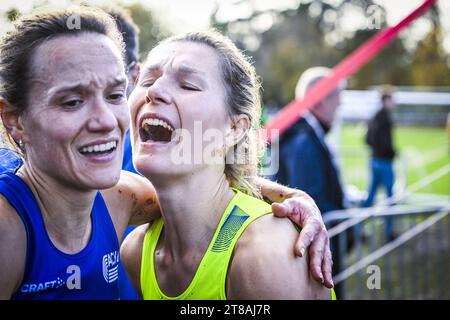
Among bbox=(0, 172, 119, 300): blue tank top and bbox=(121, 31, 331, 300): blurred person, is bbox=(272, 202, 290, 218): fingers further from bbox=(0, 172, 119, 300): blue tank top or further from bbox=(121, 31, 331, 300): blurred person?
bbox=(0, 172, 119, 300): blue tank top

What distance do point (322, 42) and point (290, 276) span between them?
3816cm

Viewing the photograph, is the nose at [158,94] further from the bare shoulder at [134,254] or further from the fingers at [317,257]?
the fingers at [317,257]

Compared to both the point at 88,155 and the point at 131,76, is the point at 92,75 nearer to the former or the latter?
the point at 88,155

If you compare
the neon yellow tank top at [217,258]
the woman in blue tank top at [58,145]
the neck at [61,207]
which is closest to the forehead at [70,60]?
the woman in blue tank top at [58,145]

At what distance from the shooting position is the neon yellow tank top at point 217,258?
170 cm

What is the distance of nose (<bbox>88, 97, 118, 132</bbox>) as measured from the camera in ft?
5.27

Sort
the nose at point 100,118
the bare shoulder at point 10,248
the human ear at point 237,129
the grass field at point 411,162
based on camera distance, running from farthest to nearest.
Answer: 1. the grass field at point 411,162
2. the human ear at point 237,129
3. the nose at point 100,118
4. the bare shoulder at point 10,248

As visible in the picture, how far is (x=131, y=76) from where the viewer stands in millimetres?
2789

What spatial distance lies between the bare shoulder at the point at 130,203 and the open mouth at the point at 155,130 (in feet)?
0.92

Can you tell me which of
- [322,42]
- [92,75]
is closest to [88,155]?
[92,75]

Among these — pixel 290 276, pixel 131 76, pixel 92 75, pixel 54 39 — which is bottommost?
pixel 290 276

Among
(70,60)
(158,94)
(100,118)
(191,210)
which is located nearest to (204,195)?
(191,210)

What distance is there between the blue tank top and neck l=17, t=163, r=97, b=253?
0.04 metres
